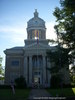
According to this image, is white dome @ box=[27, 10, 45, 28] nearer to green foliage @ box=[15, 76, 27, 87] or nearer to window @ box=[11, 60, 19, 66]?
window @ box=[11, 60, 19, 66]

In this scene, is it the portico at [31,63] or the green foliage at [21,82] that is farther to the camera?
the portico at [31,63]

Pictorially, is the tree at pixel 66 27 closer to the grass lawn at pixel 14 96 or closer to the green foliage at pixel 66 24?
the green foliage at pixel 66 24

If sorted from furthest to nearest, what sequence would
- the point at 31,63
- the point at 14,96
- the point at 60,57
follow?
the point at 31,63 < the point at 60,57 < the point at 14,96

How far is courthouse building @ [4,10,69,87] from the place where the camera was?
152 ft

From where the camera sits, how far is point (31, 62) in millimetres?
46719

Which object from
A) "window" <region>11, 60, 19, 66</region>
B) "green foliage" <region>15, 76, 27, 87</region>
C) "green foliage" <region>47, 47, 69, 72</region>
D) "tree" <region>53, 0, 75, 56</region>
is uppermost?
"tree" <region>53, 0, 75, 56</region>

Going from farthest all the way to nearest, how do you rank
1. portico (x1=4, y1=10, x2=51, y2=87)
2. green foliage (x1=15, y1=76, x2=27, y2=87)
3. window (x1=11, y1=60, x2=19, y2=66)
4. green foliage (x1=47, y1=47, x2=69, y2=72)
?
window (x1=11, y1=60, x2=19, y2=66)
portico (x1=4, y1=10, x2=51, y2=87)
green foliage (x1=15, y1=76, x2=27, y2=87)
green foliage (x1=47, y1=47, x2=69, y2=72)

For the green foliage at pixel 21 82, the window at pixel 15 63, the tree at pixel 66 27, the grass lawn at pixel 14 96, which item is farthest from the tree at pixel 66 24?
the window at pixel 15 63

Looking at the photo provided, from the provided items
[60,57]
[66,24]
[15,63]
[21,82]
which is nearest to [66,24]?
[66,24]

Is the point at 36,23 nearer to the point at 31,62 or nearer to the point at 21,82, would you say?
the point at 31,62

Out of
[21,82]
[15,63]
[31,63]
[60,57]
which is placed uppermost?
[15,63]

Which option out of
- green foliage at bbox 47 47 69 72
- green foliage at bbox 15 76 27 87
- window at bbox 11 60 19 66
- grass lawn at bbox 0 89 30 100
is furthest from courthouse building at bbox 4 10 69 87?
green foliage at bbox 47 47 69 72

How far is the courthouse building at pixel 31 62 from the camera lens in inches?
1821

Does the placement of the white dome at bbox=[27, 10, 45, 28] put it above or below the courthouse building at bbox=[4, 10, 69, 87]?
above
